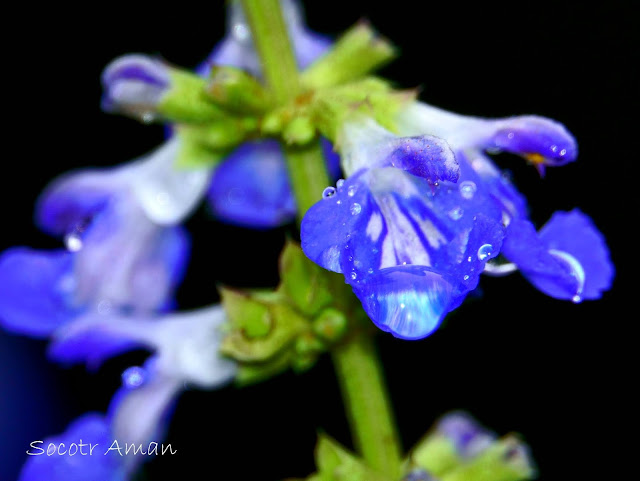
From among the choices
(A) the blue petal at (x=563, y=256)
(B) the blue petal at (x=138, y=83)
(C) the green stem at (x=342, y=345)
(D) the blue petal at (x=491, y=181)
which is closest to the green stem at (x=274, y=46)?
(C) the green stem at (x=342, y=345)

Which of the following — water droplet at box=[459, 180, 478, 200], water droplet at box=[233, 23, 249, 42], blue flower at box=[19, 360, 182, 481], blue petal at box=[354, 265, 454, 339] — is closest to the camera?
blue petal at box=[354, 265, 454, 339]

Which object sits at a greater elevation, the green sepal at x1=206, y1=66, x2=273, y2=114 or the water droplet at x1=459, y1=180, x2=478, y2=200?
the green sepal at x1=206, y1=66, x2=273, y2=114

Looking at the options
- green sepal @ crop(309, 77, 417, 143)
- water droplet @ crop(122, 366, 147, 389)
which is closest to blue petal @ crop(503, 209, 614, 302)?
green sepal @ crop(309, 77, 417, 143)

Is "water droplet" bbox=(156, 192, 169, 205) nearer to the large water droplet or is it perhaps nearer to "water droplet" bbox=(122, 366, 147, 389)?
"water droplet" bbox=(122, 366, 147, 389)

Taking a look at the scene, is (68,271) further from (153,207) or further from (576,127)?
(576,127)

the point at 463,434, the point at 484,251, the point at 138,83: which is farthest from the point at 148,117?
the point at 463,434

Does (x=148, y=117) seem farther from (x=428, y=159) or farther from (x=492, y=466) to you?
(x=492, y=466)

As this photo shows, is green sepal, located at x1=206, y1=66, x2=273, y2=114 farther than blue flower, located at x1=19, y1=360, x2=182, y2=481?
No

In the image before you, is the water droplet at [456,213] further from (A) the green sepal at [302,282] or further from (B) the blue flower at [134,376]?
(B) the blue flower at [134,376]
